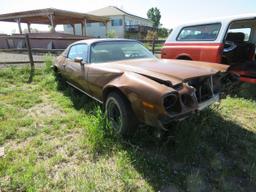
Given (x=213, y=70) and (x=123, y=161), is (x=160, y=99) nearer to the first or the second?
(x=123, y=161)

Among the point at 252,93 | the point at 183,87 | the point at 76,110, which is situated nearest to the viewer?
the point at 183,87

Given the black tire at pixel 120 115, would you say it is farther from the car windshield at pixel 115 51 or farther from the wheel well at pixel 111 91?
the car windshield at pixel 115 51

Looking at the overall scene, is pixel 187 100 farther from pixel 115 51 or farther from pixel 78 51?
pixel 78 51

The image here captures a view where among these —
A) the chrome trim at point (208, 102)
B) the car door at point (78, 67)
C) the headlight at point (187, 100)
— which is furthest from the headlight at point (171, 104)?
the car door at point (78, 67)

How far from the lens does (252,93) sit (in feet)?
17.2

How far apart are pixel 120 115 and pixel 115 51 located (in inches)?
62.2

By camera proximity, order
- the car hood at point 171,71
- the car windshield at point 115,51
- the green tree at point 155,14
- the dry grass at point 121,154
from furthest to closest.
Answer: the green tree at point 155,14
the car windshield at point 115,51
the car hood at point 171,71
the dry grass at point 121,154

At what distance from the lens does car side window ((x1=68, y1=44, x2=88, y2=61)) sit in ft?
13.4

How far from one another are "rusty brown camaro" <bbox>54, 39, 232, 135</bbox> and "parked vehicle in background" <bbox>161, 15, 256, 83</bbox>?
1.77m

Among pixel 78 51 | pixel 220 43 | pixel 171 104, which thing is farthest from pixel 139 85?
pixel 220 43

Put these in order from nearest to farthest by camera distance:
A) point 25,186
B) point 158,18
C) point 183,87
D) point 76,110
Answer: point 25,186
point 183,87
point 76,110
point 158,18

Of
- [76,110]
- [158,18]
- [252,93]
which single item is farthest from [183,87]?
[158,18]

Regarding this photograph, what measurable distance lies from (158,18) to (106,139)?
6126 centimetres

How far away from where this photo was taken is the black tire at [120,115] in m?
2.77
